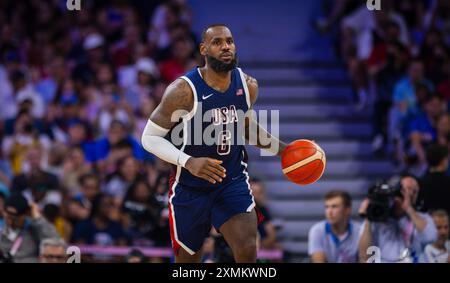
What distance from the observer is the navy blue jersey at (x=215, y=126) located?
6.43 meters

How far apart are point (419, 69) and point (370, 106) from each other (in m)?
1.27

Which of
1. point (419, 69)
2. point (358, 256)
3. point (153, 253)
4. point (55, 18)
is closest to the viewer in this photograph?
point (358, 256)

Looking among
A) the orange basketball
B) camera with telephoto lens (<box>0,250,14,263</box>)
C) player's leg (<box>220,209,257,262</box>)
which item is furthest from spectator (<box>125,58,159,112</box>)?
player's leg (<box>220,209,257,262</box>)

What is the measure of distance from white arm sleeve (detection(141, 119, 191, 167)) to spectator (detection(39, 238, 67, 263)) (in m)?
1.96

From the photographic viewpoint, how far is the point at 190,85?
643 centimetres

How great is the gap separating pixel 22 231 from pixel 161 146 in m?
2.51

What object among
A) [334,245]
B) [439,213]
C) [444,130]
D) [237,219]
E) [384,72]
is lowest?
[237,219]

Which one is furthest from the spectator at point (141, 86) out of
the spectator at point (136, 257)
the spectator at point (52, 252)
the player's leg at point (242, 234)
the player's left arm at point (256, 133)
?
the player's leg at point (242, 234)

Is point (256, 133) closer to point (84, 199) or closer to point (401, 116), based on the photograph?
point (84, 199)

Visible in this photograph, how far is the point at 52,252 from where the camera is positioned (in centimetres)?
810

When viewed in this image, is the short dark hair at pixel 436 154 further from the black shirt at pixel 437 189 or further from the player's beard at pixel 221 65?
the player's beard at pixel 221 65

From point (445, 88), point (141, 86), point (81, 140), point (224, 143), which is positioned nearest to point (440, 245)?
point (224, 143)

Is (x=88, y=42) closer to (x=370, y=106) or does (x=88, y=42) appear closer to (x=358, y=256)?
(x=370, y=106)
